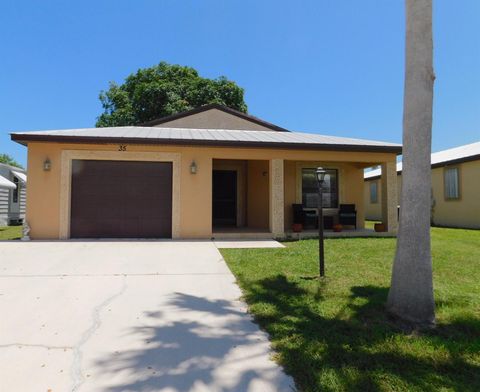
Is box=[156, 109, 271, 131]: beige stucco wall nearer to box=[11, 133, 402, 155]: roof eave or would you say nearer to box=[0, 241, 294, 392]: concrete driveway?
box=[11, 133, 402, 155]: roof eave

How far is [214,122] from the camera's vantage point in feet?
58.2

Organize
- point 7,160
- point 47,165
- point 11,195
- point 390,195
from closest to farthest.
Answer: point 47,165 → point 390,195 → point 11,195 → point 7,160

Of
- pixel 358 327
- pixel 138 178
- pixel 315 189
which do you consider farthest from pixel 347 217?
pixel 358 327

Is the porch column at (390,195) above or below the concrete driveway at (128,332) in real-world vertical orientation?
above

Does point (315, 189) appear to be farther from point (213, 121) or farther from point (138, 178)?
point (213, 121)

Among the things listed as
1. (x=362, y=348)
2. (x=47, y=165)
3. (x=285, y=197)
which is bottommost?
(x=362, y=348)

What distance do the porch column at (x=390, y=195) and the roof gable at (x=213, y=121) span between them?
6.86m

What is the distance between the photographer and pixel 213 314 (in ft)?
13.7

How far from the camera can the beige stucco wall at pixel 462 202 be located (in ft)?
51.1

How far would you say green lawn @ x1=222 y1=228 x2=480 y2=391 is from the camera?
2.70m

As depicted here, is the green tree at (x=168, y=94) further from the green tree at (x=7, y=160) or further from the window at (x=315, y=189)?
the green tree at (x=7, y=160)

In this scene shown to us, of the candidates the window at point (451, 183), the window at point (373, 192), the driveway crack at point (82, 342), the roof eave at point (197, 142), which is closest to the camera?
the driveway crack at point (82, 342)

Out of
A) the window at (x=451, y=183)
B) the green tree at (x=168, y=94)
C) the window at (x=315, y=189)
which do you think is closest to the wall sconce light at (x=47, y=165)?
the window at (x=315, y=189)

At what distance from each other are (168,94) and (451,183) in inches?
804
